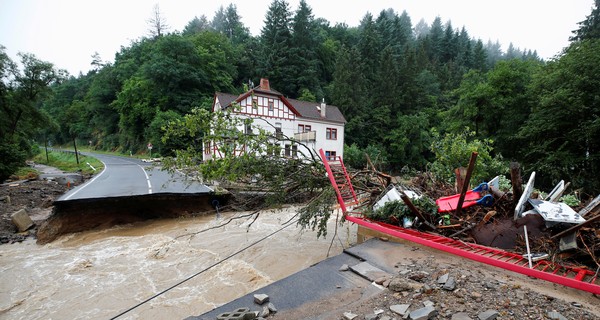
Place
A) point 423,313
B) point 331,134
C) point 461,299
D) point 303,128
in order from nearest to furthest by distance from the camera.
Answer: point 423,313, point 461,299, point 303,128, point 331,134

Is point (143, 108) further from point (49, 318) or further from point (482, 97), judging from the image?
point (482, 97)

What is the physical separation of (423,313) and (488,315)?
601 mm

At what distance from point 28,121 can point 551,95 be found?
3902cm

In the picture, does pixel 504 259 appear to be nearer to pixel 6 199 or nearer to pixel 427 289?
pixel 427 289

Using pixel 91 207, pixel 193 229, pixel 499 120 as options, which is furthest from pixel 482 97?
pixel 91 207

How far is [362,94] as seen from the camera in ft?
115

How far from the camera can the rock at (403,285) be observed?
3.29 metres

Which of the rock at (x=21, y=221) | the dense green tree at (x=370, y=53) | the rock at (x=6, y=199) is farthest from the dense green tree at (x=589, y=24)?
the rock at (x=6, y=199)

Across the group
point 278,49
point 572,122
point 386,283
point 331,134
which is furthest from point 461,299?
point 278,49

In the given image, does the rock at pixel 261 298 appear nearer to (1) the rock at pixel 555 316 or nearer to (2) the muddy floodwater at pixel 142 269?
(2) the muddy floodwater at pixel 142 269

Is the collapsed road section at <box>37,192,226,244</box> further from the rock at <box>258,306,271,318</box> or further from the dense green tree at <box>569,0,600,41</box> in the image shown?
the dense green tree at <box>569,0,600,41</box>

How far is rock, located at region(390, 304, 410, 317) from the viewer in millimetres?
2798

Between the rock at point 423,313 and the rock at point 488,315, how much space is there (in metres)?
0.40

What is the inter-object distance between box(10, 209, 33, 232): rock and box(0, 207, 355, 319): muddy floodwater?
1.22 m
